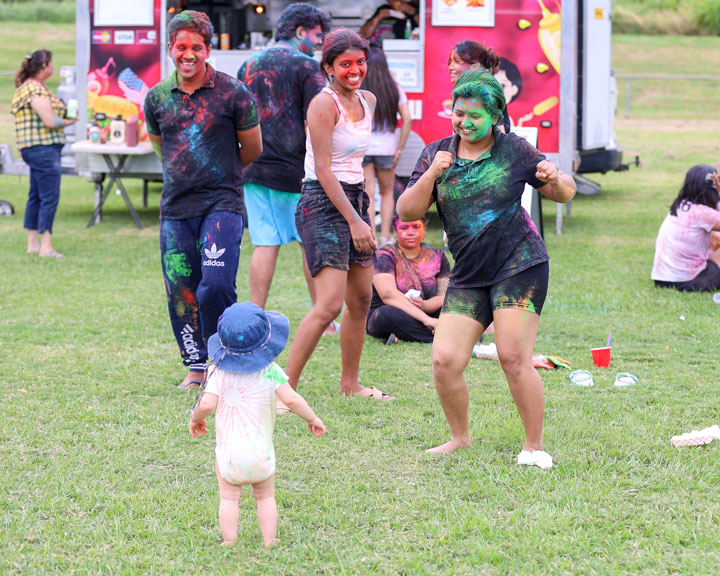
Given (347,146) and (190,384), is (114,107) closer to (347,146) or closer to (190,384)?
(190,384)

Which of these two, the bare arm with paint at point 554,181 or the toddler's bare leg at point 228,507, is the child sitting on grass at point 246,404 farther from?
the bare arm with paint at point 554,181

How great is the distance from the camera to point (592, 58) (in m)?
10.6

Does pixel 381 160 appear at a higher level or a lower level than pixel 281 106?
lower

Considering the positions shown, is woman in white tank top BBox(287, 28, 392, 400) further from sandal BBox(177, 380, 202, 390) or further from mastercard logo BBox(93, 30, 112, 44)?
mastercard logo BBox(93, 30, 112, 44)

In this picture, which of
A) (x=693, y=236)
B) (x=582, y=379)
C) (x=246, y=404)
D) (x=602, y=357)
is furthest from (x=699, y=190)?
(x=246, y=404)

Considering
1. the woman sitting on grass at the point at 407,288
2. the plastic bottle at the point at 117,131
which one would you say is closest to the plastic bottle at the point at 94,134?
Result: the plastic bottle at the point at 117,131

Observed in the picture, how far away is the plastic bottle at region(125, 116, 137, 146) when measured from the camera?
10375mm

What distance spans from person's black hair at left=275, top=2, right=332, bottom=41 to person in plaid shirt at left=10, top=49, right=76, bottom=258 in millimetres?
4089

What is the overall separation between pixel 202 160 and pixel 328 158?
68cm

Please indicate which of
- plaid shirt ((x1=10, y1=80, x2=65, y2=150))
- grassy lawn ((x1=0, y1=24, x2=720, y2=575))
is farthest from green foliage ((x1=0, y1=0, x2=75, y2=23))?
grassy lawn ((x1=0, y1=24, x2=720, y2=575))

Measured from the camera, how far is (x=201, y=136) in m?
4.91

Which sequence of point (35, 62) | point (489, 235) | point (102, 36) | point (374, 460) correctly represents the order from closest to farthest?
point (489, 235) → point (374, 460) → point (35, 62) → point (102, 36)

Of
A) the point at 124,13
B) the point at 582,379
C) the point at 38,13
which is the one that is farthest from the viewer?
the point at 38,13

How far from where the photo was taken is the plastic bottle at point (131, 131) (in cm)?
1038
